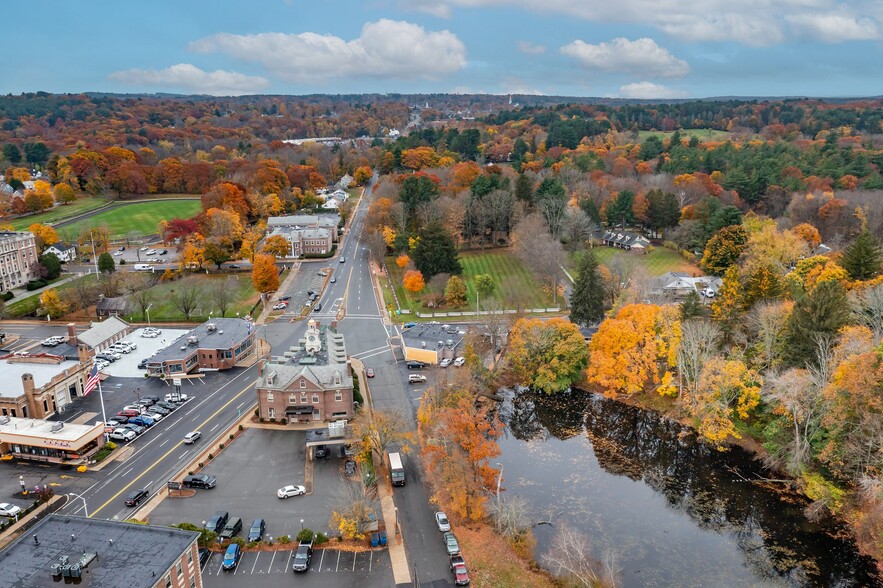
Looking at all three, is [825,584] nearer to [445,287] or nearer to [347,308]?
[445,287]

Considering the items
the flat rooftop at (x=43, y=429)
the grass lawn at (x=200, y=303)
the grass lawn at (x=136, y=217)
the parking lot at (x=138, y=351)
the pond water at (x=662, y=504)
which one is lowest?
the pond water at (x=662, y=504)

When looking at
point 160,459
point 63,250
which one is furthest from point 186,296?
point 63,250

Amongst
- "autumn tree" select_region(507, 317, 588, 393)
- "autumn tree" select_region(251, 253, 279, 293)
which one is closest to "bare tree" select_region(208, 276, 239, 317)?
"autumn tree" select_region(251, 253, 279, 293)

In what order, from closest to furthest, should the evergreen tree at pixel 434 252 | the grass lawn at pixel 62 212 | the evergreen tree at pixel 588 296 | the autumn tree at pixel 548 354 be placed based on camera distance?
the autumn tree at pixel 548 354, the evergreen tree at pixel 588 296, the evergreen tree at pixel 434 252, the grass lawn at pixel 62 212

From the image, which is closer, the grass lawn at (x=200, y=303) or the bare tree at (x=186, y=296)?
the bare tree at (x=186, y=296)

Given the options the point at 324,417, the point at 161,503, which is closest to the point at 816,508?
the point at 324,417

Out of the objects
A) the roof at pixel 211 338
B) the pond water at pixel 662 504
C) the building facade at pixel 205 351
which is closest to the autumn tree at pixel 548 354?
the pond water at pixel 662 504

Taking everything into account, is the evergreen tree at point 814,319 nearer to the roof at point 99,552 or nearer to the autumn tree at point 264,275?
the roof at point 99,552

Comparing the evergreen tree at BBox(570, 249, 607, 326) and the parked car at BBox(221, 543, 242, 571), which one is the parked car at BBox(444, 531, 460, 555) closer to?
the parked car at BBox(221, 543, 242, 571)
